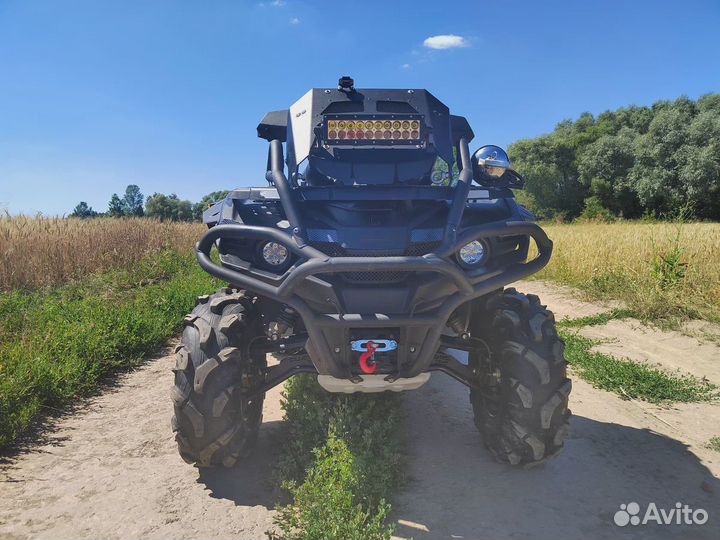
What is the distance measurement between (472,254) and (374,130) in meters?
1.02

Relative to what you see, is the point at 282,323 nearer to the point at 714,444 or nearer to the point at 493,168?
the point at 493,168

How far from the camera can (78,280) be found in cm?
892

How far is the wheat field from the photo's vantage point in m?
8.20

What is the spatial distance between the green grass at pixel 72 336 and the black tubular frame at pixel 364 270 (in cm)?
218

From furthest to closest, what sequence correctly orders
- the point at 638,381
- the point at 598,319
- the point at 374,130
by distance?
the point at 598,319 < the point at 638,381 < the point at 374,130

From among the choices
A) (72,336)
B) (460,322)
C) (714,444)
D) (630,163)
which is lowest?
(714,444)

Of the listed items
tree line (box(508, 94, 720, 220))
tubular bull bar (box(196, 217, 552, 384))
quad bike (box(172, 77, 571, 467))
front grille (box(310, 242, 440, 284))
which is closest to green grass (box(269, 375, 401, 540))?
quad bike (box(172, 77, 571, 467))

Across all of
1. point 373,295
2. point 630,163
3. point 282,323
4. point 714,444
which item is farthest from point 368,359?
point 630,163

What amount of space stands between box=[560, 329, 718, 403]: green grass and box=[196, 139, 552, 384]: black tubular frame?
203 cm

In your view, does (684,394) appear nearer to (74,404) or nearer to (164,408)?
(164,408)

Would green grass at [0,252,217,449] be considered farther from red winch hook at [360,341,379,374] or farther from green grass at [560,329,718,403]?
green grass at [560,329,718,403]

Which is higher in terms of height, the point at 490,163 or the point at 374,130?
the point at 374,130

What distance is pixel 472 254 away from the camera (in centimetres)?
308

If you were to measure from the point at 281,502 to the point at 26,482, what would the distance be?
1.50 meters
